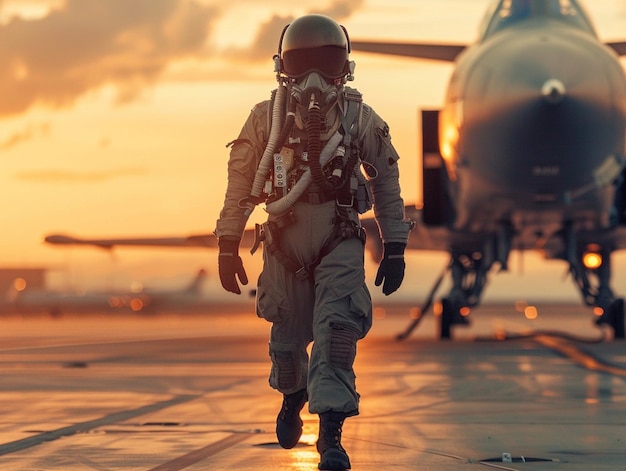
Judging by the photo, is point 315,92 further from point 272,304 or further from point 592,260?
point 592,260

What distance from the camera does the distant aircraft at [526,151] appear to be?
18.6 meters

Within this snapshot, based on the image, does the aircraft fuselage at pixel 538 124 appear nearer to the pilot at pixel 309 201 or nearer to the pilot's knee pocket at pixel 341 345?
the pilot at pixel 309 201

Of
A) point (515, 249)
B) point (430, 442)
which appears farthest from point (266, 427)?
point (515, 249)

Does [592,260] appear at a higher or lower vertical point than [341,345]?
lower

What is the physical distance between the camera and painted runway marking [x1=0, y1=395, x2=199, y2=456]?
7.71 m

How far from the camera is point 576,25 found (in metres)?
20.5

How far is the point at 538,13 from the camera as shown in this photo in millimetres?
20641

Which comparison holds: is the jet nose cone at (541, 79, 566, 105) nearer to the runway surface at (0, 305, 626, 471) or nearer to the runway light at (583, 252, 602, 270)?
the runway surface at (0, 305, 626, 471)

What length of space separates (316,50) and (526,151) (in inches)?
478

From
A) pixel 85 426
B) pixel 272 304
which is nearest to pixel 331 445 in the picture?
pixel 272 304

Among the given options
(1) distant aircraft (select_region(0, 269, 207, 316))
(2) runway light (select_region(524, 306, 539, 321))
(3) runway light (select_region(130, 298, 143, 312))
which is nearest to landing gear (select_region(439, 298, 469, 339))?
(2) runway light (select_region(524, 306, 539, 321))

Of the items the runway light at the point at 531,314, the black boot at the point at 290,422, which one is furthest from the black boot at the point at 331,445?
the runway light at the point at 531,314

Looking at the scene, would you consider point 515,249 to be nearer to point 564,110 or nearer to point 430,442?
point 564,110

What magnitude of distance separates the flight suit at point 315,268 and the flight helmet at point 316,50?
0.26 meters
